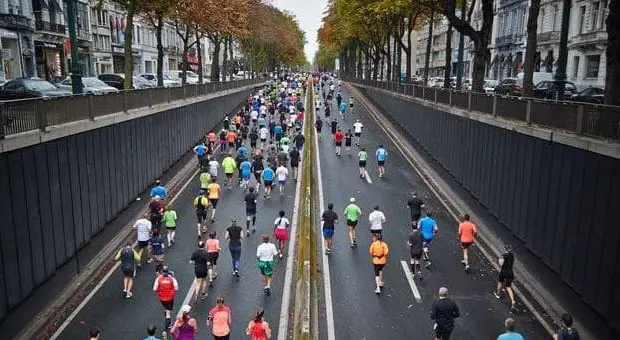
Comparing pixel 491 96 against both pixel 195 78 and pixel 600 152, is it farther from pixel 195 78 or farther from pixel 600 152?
pixel 195 78

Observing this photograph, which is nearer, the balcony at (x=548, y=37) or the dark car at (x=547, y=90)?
the dark car at (x=547, y=90)

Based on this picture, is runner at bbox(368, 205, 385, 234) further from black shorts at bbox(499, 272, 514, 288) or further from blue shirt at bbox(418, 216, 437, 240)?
black shorts at bbox(499, 272, 514, 288)

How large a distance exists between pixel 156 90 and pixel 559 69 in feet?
60.0

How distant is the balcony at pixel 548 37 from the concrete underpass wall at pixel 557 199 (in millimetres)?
35243

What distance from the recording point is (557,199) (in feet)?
46.0

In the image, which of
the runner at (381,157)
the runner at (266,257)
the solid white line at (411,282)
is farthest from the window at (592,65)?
the runner at (266,257)

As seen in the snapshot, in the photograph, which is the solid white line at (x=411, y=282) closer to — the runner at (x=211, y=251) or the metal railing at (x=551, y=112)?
the runner at (x=211, y=251)

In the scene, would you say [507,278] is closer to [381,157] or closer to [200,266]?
[200,266]

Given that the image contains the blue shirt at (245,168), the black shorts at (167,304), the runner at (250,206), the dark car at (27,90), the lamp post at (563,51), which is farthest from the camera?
the dark car at (27,90)

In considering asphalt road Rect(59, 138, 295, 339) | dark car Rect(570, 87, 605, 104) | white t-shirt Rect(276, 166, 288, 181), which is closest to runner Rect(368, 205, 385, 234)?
asphalt road Rect(59, 138, 295, 339)

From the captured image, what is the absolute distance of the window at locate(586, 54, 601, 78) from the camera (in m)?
45.7

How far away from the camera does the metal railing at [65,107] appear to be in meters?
12.3

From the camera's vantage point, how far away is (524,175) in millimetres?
16547

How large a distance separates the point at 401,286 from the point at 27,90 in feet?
68.8
